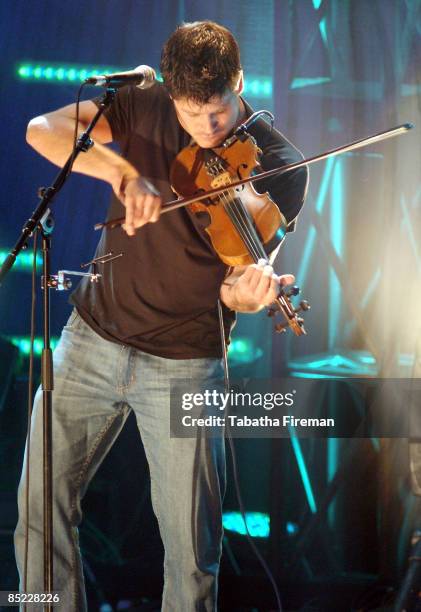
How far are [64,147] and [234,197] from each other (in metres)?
0.46

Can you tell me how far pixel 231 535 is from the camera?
2.81 m

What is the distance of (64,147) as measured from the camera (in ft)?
6.01

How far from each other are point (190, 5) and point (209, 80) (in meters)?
1.15

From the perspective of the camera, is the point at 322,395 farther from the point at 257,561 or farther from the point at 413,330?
the point at 257,561

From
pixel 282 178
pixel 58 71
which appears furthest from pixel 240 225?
pixel 58 71

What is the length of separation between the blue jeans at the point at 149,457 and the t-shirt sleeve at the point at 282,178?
1.62ft

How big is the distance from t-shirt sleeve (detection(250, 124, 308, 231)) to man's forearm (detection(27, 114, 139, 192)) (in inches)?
16.5

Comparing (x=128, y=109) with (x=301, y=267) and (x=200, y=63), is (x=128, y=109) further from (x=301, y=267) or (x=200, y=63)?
(x=301, y=267)

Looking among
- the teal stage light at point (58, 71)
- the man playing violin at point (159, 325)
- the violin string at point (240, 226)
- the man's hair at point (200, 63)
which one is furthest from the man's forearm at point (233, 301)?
the teal stage light at point (58, 71)

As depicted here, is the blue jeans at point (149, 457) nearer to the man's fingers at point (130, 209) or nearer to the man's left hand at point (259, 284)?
the man's left hand at point (259, 284)

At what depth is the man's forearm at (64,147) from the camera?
176 centimetres

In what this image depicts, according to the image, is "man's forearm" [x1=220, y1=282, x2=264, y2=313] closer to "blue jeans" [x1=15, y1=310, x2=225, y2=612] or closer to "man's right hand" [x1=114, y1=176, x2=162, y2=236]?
"blue jeans" [x1=15, y1=310, x2=225, y2=612]

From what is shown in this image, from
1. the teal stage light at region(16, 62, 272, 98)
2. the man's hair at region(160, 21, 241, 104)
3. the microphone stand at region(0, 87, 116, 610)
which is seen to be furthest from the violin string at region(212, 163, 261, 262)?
the teal stage light at region(16, 62, 272, 98)

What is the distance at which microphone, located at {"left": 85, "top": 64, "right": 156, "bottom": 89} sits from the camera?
1594 millimetres
